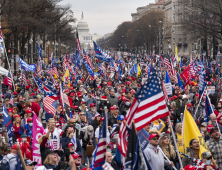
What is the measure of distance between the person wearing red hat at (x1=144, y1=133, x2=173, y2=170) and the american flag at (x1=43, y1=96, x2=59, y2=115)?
4.93 m

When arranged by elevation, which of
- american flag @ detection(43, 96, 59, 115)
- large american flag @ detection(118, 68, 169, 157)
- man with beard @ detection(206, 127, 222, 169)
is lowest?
man with beard @ detection(206, 127, 222, 169)

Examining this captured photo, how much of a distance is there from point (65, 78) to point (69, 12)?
133ft

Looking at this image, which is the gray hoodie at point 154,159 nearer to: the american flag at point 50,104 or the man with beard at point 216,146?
the man with beard at point 216,146

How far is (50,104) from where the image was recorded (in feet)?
35.3

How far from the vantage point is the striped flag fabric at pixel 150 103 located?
5.84 meters

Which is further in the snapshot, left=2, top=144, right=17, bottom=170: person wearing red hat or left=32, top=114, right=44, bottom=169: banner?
left=32, top=114, right=44, bottom=169: banner

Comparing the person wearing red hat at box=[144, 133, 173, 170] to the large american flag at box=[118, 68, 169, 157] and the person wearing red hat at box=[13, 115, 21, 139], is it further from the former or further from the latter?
the person wearing red hat at box=[13, 115, 21, 139]

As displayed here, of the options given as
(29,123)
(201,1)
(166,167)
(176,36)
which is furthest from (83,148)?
(176,36)

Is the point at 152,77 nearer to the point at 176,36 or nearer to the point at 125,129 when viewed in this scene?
the point at 125,129

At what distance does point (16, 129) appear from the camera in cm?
933

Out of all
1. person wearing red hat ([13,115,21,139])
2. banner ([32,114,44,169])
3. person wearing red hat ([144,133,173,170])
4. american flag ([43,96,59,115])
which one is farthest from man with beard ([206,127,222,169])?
american flag ([43,96,59,115])

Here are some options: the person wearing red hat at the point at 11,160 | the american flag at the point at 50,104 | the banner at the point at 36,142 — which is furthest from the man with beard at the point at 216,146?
the american flag at the point at 50,104

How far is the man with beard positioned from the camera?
6594mm

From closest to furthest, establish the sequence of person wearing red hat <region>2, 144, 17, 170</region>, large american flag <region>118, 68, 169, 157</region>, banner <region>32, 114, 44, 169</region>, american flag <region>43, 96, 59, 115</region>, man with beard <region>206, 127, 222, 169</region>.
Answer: large american flag <region>118, 68, 169, 157</region>, person wearing red hat <region>2, 144, 17, 170</region>, man with beard <region>206, 127, 222, 169</region>, banner <region>32, 114, 44, 169</region>, american flag <region>43, 96, 59, 115</region>
